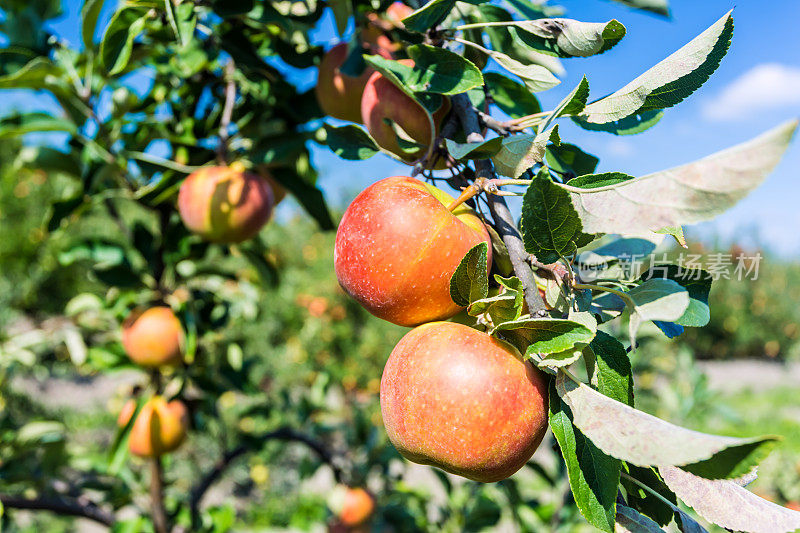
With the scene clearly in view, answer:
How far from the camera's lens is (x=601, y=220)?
424 millimetres

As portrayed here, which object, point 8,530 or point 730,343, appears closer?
point 8,530

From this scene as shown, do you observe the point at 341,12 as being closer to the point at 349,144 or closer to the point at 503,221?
the point at 349,144

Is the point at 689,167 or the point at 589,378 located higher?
the point at 689,167

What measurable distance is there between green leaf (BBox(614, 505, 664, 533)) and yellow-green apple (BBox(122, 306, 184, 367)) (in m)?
1.00

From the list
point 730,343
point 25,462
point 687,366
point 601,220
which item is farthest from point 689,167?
point 730,343

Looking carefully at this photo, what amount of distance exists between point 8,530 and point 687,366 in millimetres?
2614

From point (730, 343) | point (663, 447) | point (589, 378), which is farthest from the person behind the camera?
point (730, 343)

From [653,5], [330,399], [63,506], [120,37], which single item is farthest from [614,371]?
[330,399]

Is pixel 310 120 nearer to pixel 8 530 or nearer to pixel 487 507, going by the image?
pixel 487 507

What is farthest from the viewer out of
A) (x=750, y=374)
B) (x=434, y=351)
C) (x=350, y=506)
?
(x=750, y=374)

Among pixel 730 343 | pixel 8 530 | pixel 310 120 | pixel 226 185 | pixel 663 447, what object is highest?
pixel 663 447

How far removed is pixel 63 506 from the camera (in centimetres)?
107

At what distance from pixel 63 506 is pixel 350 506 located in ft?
2.41

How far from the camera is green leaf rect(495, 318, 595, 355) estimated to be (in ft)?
1.35
